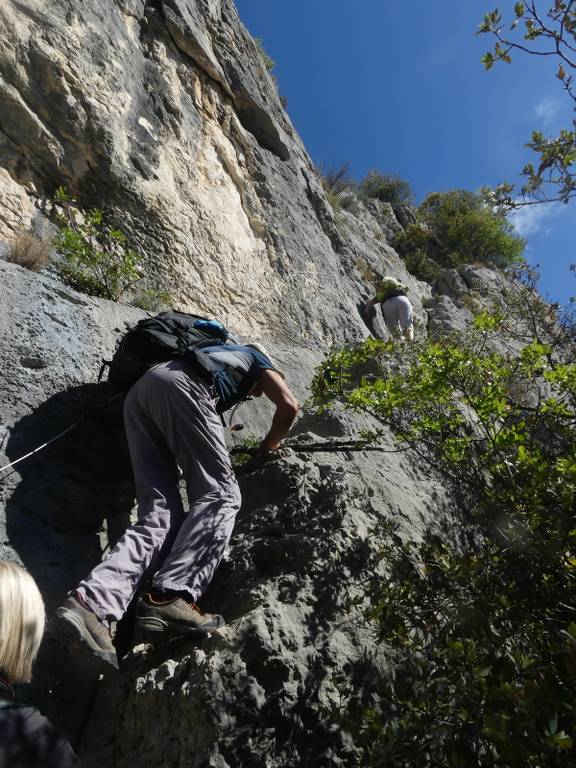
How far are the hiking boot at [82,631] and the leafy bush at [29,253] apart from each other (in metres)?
3.52

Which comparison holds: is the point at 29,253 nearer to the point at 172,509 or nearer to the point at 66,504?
the point at 66,504

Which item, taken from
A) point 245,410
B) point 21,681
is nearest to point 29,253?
point 245,410

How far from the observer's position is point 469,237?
1886 cm

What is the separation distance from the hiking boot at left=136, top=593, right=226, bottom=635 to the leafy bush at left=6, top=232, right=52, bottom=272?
3.54m

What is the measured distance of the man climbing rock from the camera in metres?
2.38

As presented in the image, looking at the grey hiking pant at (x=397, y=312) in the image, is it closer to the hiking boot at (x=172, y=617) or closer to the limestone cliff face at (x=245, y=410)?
the limestone cliff face at (x=245, y=410)

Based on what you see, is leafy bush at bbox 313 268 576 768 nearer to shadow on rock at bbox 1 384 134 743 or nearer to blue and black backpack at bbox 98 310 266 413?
blue and black backpack at bbox 98 310 266 413

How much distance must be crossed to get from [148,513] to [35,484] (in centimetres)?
84

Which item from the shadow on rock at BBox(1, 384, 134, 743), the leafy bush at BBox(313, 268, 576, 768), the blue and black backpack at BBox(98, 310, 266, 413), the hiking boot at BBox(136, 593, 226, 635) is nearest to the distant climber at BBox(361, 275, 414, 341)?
the leafy bush at BBox(313, 268, 576, 768)

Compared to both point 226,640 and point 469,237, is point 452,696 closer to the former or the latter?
point 226,640

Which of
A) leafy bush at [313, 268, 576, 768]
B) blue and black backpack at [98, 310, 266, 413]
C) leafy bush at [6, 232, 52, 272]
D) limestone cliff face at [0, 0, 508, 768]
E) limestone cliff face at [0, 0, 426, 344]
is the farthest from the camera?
limestone cliff face at [0, 0, 426, 344]

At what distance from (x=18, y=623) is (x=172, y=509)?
1.22 metres

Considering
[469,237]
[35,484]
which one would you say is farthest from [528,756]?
[469,237]

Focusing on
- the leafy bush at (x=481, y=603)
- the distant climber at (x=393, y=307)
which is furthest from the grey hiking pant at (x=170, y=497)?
the distant climber at (x=393, y=307)
